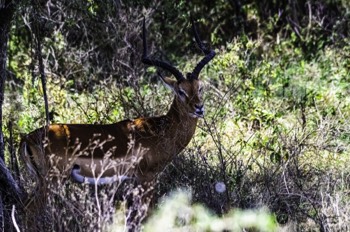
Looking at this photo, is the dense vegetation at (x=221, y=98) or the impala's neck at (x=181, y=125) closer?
the dense vegetation at (x=221, y=98)

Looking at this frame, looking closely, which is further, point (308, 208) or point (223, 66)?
point (223, 66)

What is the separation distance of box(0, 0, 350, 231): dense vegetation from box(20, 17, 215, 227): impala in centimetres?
20

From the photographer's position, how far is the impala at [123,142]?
20.8 feet

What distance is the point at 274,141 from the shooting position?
301 inches

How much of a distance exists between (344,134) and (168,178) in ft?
6.72

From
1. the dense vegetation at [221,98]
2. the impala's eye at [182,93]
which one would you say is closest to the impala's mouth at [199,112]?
the dense vegetation at [221,98]

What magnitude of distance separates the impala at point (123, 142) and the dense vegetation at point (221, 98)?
0.66 ft

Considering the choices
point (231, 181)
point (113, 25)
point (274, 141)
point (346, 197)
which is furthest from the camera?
point (113, 25)

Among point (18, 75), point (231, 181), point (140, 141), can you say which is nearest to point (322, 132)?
point (231, 181)

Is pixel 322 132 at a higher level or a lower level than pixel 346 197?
higher

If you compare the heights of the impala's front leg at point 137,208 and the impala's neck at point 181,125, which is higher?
the impala's neck at point 181,125

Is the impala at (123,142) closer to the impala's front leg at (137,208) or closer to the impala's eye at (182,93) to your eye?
the impala's eye at (182,93)

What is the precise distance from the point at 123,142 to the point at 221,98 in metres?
2.89

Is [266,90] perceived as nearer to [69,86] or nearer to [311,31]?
[69,86]
